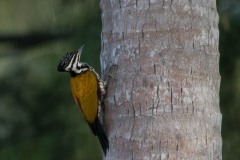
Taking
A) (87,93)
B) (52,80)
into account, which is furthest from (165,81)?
(52,80)

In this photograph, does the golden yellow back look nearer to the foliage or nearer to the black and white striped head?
the black and white striped head

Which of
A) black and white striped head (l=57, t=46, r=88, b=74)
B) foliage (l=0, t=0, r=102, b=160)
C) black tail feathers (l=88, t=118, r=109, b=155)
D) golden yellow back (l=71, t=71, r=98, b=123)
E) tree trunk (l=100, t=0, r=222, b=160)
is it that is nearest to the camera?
tree trunk (l=100, t=0, r=222, b=160)

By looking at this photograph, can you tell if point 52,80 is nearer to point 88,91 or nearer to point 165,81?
point 88,91

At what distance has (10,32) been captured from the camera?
735cm

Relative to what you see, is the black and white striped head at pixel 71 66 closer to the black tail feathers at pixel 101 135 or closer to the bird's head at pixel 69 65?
the bird's head at pixel 69 65

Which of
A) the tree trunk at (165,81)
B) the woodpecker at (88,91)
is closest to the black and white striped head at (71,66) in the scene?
the woodpecker at (88,91)

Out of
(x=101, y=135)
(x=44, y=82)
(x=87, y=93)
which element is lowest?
(x=44, y=82)

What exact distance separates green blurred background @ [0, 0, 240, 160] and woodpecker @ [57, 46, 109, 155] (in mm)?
1145

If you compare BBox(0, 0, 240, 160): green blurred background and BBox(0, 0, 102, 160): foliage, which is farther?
BBox(0, 0, 102, 160): foliage

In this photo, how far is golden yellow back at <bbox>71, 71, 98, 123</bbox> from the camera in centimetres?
428

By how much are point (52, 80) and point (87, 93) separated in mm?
Result: 2082

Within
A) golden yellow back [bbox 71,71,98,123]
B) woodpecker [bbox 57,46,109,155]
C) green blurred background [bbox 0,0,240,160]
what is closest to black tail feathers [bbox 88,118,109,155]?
woodpecker [bbox 57,46,109,155]

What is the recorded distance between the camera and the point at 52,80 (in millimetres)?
6453

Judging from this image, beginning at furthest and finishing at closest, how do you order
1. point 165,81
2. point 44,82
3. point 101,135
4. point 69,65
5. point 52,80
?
point 44,82
point 52,80
point 69,65
point 101,135
point 165,81
